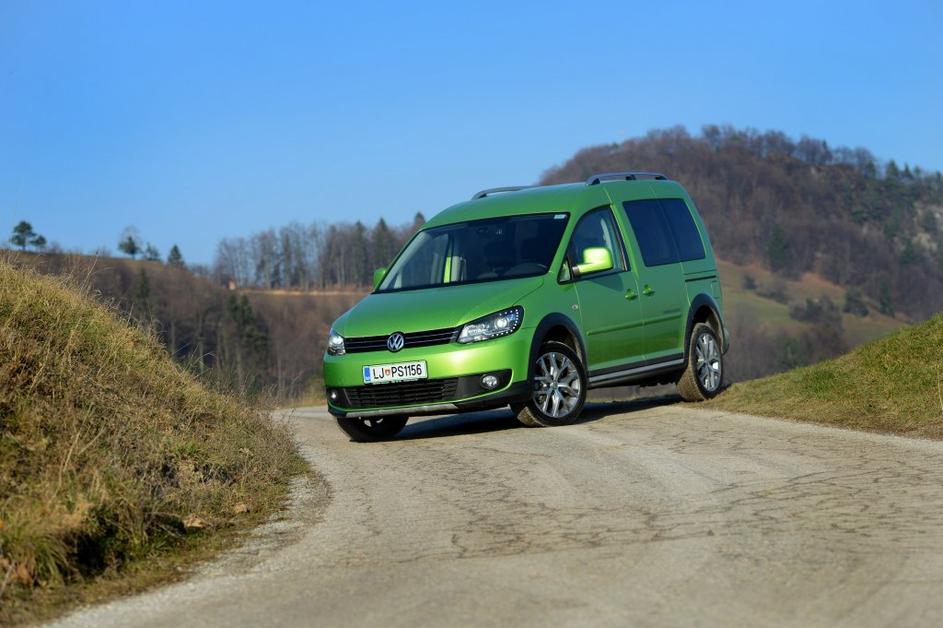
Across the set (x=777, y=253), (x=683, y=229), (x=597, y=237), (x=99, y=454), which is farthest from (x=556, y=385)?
(x=777, y=253)

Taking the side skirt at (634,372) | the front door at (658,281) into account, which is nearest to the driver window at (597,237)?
the front door at (658,281)

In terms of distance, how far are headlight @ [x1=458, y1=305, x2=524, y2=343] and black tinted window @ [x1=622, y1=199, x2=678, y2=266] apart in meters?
2.56

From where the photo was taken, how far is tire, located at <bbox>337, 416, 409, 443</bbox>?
12227 millimetres

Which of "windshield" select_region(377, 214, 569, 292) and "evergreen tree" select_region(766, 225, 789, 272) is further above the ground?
"evergreen tree" select_region(766, 225, 789, 272)

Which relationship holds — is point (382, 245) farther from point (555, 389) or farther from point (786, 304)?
point (555, 389)

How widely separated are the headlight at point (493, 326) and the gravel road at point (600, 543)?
4.09 ft

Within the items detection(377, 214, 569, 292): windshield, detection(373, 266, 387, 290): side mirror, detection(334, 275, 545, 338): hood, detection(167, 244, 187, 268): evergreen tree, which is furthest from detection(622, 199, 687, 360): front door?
detection(167, 244, 187, 268): evergreen tree

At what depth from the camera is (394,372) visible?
11281 mm

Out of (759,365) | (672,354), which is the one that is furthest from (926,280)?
(672,354)

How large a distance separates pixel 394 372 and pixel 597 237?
291 cm

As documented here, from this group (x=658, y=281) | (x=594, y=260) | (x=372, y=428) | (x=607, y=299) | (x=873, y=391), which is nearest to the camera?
(x=873, y=391)

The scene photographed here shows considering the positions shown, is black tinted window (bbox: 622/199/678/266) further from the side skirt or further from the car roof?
the side skirt

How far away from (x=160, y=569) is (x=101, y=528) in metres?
0.36

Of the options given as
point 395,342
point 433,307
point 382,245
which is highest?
point 382,245
